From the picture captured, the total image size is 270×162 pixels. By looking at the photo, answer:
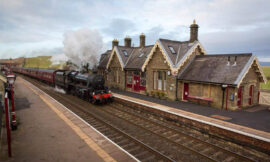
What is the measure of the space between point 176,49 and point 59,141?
48.6ft

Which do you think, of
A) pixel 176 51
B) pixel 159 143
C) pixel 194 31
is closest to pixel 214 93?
pixel 176 51

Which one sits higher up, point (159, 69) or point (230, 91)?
point (159, 69)

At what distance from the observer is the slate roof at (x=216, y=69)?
13.1m

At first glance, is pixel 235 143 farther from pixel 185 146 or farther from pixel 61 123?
pixel 61 123

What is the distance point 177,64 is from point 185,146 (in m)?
9.78

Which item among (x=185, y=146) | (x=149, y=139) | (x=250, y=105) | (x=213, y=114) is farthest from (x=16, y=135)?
(x=250, y=105)

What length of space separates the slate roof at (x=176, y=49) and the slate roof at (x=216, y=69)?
1.30 meters

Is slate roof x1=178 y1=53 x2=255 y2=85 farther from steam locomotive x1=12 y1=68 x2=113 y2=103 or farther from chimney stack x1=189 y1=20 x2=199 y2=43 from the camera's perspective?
steam locomotive x1=12 y1=68 x2=113 y2=103

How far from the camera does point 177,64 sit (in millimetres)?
16328

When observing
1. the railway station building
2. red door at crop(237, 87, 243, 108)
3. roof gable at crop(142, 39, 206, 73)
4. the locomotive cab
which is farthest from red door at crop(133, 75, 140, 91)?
red door at crop(237, 87, 243, 108)

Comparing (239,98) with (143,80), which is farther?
(143,80)

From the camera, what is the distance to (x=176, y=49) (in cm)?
1852

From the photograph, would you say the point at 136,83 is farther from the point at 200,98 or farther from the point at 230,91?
the point at 230,91

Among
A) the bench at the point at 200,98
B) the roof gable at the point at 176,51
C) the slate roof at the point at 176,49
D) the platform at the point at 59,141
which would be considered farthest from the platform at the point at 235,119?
the platform at the point at 59,141
